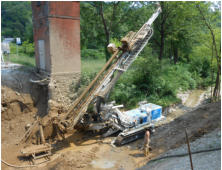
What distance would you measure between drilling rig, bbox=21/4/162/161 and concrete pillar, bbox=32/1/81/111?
3.21 m

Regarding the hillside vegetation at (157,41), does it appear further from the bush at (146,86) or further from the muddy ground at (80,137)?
the muddy ground at (80,137)

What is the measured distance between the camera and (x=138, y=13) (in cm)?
1964

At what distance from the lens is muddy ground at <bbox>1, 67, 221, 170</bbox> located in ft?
27.8

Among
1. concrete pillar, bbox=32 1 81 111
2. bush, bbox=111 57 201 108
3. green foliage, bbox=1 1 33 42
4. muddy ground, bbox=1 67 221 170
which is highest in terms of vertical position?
green foliage, bbox=1 1 33 42

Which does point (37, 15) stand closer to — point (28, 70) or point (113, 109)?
point (28, 70)

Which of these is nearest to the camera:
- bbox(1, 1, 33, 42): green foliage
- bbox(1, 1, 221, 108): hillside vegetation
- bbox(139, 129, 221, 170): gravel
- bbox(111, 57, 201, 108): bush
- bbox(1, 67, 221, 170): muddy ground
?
bbox(139, 129, 221, 170): gravel

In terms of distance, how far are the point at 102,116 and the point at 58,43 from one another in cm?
599

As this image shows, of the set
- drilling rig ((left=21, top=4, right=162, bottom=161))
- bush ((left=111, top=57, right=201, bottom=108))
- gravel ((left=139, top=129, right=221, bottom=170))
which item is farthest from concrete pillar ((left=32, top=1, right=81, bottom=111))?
gravel ((left=139, top=129, right=221, bottom=170))

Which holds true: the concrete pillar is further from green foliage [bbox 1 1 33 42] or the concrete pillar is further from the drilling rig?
green foliage [bbox 1 1 33 42]

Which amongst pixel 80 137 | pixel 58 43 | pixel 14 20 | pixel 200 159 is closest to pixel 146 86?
pixel 80 137

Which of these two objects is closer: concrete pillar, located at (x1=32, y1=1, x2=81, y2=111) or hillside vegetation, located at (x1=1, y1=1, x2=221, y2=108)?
concrete pillar, located at (x1=32, y1=1, x2=81, y2=111)

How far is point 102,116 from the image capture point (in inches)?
397

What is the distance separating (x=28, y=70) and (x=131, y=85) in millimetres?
8719

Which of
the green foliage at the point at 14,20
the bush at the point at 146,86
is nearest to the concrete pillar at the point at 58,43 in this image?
the bush at the point at 146,86
